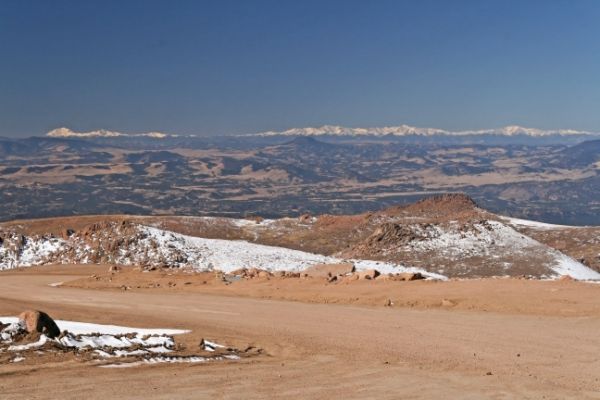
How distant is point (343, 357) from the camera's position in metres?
18.0

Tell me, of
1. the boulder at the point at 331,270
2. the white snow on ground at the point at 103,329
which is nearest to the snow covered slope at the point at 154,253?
the boulder at the point at 331,270

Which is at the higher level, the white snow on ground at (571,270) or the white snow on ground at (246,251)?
the white snow on ground at (246,251)

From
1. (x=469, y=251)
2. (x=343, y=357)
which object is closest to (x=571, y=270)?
(x=469, y=251)

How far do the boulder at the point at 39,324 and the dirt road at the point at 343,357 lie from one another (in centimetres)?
254

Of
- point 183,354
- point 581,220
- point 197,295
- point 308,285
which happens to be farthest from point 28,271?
point 581,220

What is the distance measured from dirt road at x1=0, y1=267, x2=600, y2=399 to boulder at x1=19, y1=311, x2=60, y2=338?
8.35 feet

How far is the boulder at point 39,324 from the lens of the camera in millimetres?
18203

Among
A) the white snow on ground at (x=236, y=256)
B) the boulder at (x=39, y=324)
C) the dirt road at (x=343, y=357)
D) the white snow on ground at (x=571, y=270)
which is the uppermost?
the white snow on ground at (x=236, y=256)

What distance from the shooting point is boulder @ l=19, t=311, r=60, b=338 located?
18203 mm

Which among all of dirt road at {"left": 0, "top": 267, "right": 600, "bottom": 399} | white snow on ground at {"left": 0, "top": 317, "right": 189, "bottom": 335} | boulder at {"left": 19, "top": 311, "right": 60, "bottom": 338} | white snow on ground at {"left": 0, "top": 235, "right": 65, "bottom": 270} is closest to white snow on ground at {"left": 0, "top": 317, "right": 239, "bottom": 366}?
white snow on ground at {"left": 0, "top": 317, "right": 189, "bottom": 335}

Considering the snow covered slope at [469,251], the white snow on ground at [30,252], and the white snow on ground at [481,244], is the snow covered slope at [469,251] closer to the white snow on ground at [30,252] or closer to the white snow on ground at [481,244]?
the white snow on ground at [481,244]

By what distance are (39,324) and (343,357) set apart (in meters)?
8.06

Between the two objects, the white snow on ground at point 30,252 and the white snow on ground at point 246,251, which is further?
the white snow on ground at point 30,252

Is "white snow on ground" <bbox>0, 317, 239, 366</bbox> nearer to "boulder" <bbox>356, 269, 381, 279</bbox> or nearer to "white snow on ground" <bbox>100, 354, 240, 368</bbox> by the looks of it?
"white snow on ground" <bbox>100, 354, 240, 368</bbox>
